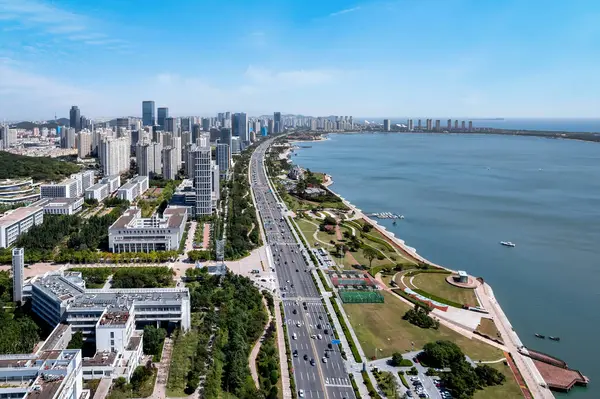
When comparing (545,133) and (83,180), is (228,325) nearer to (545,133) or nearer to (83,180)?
(83,180)

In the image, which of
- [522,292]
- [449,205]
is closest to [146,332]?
[522,292]

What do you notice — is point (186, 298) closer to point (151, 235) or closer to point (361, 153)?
point (151, 235)

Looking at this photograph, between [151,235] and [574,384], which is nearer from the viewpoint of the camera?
[574,384]

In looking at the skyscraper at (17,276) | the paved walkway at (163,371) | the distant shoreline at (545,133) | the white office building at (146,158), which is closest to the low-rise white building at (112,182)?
the white office building at (146,158)

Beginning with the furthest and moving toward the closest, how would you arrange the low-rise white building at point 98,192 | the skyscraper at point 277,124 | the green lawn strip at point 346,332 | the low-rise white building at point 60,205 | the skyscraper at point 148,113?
the skyscraper at point 277,124 < the skyscraper at point 148,113 < the low-rise white building at point 98,192 < the low-rise white building at point 60,205 < the green lawn strip at point 346,332

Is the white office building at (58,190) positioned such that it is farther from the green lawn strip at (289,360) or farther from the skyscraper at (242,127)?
the skyscraper at (242,127)

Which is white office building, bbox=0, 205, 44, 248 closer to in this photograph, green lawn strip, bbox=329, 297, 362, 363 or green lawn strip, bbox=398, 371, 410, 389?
green lawn strip, bbox=329, 297, 362, 363
